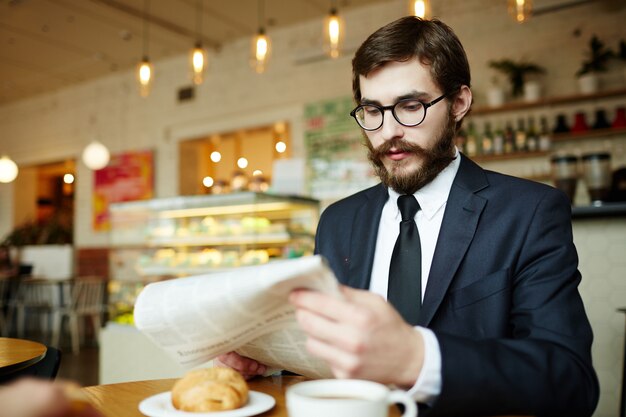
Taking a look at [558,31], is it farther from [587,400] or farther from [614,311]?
[587,400]

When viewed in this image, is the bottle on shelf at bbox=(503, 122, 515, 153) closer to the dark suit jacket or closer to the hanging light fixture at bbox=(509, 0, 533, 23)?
the hanging light fixture at bbox=(509, 0, 533, 23)

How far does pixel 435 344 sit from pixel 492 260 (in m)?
0.50

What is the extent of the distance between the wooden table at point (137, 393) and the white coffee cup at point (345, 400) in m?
0.20

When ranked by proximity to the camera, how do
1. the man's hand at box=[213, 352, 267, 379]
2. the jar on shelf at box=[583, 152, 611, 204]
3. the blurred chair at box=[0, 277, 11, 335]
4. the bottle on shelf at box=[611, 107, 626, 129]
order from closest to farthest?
the man's hand at box=[213, 352, 267, 379] < the jar on shelf at box=[583, 152, 611, 204] < the bottle on shelf at box=[611, 107, 626, 129] < the blurred chair at box=[0, 277, 11, 335]

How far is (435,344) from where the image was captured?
79cm

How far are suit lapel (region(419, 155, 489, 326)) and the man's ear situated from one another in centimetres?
18

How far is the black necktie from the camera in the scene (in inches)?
48.8

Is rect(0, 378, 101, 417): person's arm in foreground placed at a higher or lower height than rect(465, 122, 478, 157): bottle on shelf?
lower

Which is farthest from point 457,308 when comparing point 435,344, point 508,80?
point 508,80

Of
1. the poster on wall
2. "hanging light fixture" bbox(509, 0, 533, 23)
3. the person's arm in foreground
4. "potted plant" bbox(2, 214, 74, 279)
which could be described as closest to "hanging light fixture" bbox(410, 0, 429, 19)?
"hanging light fixture" bbox(509, 0, 533, 23)

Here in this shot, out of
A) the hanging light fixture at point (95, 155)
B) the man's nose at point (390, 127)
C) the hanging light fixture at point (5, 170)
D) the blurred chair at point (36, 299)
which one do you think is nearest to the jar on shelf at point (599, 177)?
the man's nose at point (390, 127)

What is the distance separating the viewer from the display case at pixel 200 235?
13.8ft

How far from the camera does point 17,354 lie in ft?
4.58

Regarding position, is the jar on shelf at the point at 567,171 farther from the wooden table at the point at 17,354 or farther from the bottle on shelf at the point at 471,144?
the wooden table at the point at 17,354
